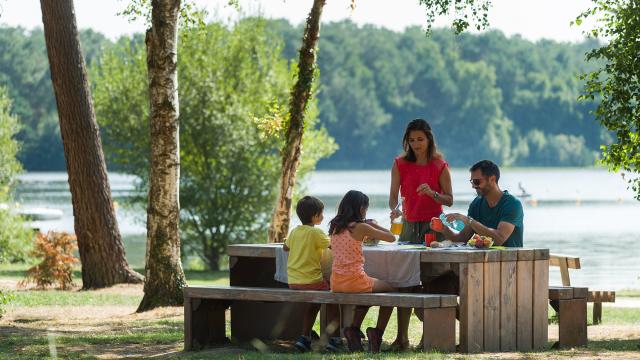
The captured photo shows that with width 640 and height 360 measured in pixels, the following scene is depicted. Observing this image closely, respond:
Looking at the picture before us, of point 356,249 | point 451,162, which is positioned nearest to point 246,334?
point 356,249

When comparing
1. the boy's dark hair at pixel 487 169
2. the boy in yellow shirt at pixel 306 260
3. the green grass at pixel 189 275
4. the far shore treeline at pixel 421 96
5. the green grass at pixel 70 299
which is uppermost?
the far shore treeline at pixel 421 96

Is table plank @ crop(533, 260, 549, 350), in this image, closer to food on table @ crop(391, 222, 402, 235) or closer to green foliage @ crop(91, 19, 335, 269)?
food on table @ crop(391, 222, 402, 235)

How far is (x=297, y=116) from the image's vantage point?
603 inches

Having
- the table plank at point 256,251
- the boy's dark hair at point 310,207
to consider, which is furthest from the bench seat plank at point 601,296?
the boy's dark hair at point 310,207

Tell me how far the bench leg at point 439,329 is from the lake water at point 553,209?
15.7m

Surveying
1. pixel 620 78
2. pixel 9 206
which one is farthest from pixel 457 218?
pixel 9 206

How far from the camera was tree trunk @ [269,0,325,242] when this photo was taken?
1489 centimetres

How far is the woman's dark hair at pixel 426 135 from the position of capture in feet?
30.9

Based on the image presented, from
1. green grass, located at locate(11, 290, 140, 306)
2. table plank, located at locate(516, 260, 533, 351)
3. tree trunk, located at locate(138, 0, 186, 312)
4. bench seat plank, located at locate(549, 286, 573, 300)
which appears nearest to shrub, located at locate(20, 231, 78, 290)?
green grass, located at locate(11, 290, 140, 306)

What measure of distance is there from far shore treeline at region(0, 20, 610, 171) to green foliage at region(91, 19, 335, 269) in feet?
212

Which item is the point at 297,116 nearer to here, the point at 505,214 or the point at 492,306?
the point at 505,214

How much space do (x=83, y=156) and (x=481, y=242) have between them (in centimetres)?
963

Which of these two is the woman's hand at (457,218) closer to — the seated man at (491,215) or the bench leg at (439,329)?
the seated man at (491,215)

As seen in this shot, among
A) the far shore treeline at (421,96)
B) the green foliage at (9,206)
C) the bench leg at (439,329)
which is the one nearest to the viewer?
the bench leg at (439,329)
